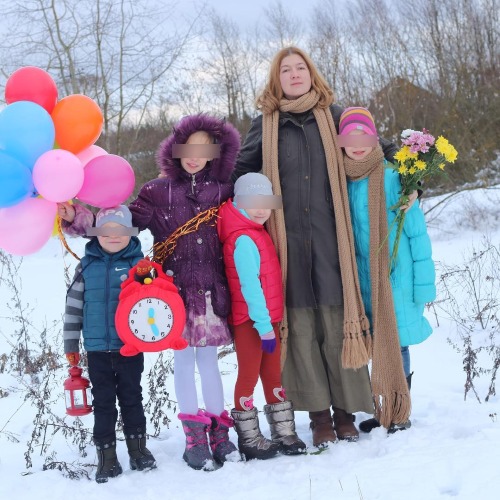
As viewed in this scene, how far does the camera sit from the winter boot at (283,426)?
3.39m

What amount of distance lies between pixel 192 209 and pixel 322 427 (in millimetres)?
1541

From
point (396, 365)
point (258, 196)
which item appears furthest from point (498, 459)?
point (258, 196)

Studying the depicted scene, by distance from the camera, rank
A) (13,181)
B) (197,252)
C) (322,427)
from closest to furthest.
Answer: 1. (13,181)
2. (197,252)
3. (322,427)

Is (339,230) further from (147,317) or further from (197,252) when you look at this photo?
(147,317)

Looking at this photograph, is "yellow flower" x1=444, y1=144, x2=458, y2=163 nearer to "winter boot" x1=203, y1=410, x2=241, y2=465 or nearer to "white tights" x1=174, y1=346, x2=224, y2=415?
"white tights" x1=174, y1=346, x2=224, y2=415

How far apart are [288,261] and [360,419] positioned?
123cm

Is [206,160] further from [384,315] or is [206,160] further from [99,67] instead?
[99,67]

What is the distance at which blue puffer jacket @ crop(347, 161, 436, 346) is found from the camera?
11.3 feet

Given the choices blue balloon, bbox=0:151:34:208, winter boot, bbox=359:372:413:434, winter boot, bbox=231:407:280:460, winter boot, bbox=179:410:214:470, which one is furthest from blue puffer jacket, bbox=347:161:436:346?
blue balloon, bbox=0:151:34:208

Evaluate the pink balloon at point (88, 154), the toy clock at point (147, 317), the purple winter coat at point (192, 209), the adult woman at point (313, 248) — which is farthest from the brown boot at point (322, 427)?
the pink balloon at point (88, 154)

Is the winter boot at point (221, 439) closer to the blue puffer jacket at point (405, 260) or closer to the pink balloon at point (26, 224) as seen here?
the blue puffer jacket at point (405, 260)

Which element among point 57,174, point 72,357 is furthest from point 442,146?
point 72,357

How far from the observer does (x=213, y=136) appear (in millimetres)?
3346

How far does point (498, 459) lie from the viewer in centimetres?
287
